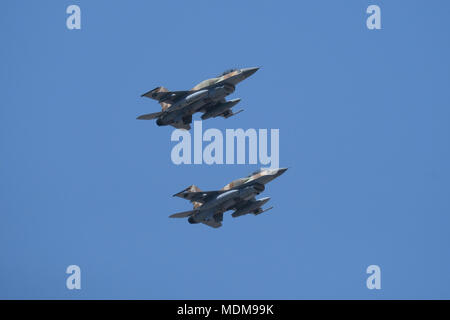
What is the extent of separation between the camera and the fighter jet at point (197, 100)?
2980 inches

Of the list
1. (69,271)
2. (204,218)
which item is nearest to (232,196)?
(204,218)

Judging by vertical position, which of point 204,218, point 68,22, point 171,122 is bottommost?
point 204,218

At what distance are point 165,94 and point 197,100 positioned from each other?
8.18 feet

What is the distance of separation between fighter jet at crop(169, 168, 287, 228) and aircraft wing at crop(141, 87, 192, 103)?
646cm

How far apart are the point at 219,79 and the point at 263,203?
9.51 meters

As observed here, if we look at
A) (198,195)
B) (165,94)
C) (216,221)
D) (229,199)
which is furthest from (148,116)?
(216,221)

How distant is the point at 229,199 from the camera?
75.4 m

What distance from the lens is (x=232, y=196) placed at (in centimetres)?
7506

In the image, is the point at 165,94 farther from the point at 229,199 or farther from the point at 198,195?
the point at 229,199
